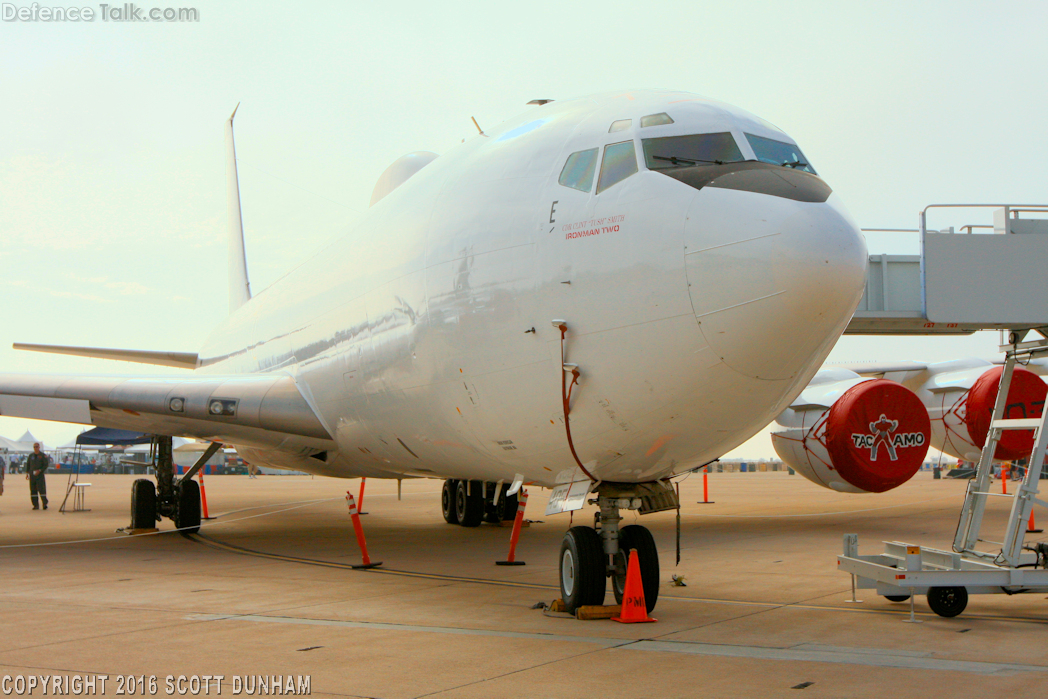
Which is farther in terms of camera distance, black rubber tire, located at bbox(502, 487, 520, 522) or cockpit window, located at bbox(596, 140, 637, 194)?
black rubber tire, located at bbox(502, 487, 520, 522)

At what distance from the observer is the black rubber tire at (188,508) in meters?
15.7

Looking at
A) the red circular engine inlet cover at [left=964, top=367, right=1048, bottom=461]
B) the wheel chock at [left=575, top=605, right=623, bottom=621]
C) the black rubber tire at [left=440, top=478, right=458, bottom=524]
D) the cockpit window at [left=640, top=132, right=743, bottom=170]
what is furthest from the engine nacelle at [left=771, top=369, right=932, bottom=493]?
the cockpit window at [left=640, top=132, right=743, bottom=170]

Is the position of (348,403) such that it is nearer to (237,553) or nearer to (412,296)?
(412,296)

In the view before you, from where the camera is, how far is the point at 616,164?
6566 millimetres

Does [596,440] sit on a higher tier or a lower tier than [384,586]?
higher

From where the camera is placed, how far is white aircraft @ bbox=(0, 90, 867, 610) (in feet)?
18.6

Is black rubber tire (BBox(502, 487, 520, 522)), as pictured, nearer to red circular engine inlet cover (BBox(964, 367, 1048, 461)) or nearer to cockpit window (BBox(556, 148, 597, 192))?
red circular engine inlet cover (BBox(964, 367, 1048, 461))

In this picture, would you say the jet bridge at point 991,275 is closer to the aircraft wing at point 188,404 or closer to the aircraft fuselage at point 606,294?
the aircraft fuselage at point 606,294

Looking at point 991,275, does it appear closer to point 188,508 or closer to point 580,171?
point 580,171

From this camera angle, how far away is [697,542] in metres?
13.4

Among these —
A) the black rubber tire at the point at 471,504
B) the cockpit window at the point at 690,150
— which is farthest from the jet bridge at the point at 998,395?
the black rubber tire at the point at 471,504

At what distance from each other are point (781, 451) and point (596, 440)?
10.8 meters

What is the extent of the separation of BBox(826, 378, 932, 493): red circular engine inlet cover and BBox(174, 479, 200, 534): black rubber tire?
11.0m

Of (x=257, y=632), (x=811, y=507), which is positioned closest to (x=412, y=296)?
(x=257, y=632)
